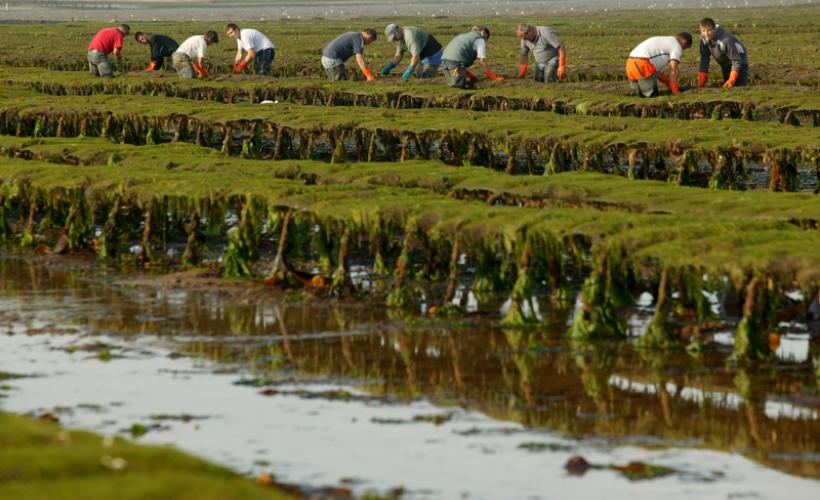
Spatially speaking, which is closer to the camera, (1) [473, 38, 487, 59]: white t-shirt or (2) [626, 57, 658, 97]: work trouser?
(2) [626, 57, 658, 97]: work trouser

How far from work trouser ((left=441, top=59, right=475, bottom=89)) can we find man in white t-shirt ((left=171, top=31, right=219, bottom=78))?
9.38 meters

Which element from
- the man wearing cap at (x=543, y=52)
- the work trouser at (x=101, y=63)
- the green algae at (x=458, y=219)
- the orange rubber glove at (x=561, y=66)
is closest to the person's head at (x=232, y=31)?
the work trouser at (x=101, y=63)

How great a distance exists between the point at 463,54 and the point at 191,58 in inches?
453

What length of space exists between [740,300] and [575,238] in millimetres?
1972

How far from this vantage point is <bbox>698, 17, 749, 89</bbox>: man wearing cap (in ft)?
124

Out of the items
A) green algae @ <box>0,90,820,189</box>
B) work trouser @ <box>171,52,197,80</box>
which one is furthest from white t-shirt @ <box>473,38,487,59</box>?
work trouser @ <box>171,52,197,80</box>

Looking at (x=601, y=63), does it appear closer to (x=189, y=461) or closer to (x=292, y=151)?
(x=292, y=151)

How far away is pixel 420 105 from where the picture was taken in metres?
44.4

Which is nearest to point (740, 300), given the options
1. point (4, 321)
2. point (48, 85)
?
point (4, 321)

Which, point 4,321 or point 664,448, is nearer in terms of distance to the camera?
point 664,448

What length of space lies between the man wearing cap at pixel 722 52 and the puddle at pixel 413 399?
1959cm

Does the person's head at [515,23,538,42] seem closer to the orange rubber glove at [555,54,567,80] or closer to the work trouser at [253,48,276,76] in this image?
the orange rubber glove at [555,54,567,80]

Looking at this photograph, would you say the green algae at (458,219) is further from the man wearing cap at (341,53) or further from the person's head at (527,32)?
the man wearing cap at (341,53)

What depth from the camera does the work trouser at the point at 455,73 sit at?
42.8 meters
